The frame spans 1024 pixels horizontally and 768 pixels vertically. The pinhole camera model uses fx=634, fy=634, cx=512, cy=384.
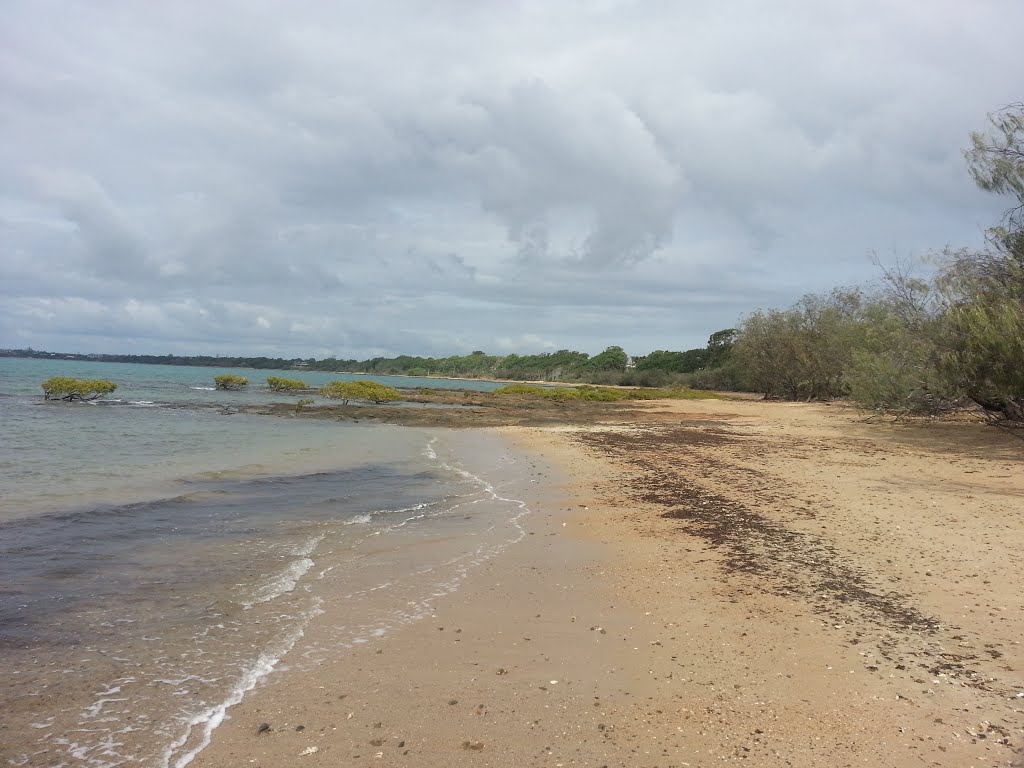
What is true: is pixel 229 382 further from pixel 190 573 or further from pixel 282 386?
pixel 190 573

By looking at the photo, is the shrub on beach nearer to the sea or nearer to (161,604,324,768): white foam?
the sea

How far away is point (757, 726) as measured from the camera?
376cm

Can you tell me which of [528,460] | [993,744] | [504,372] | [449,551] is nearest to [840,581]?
[993,744]

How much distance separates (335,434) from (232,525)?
1623cm

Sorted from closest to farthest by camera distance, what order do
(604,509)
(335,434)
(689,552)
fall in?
(689,552), (604,509), (335,434)

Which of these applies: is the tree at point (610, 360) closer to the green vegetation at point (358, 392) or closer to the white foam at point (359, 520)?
the green vegetation at point (358, 392)

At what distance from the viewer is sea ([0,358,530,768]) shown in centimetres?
405

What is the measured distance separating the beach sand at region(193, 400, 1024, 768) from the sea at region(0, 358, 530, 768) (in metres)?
0.34

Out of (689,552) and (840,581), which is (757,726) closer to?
(840,581)

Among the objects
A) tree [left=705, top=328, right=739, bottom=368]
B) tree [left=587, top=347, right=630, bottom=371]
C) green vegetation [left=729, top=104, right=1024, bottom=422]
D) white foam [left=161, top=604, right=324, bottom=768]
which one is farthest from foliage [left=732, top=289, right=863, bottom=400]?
tree [left=587, top=347, right=630, bottom=371]

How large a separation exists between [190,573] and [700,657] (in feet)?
17.8

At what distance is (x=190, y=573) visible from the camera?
6.96m

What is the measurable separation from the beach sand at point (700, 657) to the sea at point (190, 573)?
0.34 m

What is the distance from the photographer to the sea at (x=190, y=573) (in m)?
4.05
